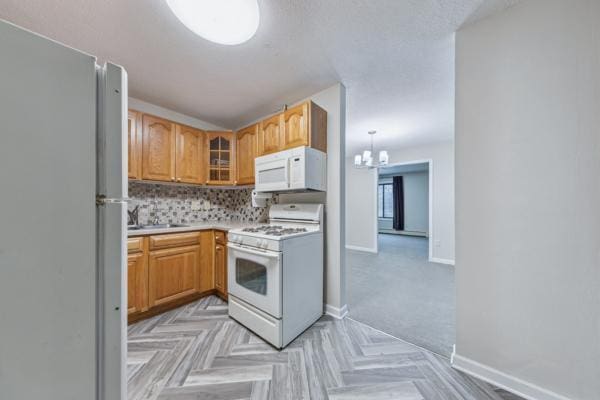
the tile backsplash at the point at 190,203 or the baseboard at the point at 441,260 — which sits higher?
the tile backsplash at the point at 190,203

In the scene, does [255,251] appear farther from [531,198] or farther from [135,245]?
[531,198]

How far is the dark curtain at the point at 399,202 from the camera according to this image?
8117 mm

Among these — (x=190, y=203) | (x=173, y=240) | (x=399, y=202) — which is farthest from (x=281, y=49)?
(x=399, y=202)

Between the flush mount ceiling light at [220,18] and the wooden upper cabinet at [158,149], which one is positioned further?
the wooden upper cabinet at [158,149]

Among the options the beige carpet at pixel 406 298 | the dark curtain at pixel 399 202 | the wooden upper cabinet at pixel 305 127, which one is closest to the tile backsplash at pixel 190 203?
the wooden upper cabinet at pixel 305 127

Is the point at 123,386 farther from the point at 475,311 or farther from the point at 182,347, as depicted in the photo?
the point at 475,311

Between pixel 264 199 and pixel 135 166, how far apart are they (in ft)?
4.58

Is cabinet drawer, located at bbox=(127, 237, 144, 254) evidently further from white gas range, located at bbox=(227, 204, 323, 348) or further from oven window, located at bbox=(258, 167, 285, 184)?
oven window, located at bbox=(258, 167, 285, 184)

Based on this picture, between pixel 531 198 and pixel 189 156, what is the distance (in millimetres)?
3151

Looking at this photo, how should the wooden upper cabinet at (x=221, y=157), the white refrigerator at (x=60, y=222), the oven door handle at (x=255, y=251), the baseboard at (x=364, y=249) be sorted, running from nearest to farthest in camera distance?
the white refrigerator at (x=60, y=222)
the oven door handle at (x=255, y=251)
the wooden upper cabinet at (x=221, y=157)
the baseboard at (x=364, y=249)

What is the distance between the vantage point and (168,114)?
2795mm

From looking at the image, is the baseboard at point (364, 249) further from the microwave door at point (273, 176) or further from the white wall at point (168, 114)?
the white wall at point (168, 114)

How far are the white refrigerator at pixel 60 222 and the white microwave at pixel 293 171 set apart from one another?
4.71 ft

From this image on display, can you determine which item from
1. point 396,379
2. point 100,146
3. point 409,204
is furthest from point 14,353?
point 409,204
